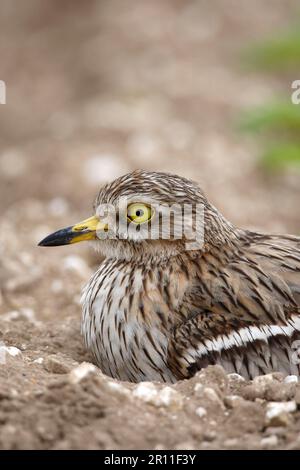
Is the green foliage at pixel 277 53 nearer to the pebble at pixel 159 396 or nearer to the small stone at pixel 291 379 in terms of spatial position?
the small stone at pixel 291 379

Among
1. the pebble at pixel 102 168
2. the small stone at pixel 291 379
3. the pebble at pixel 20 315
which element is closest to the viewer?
the small stone at pixel 291 379

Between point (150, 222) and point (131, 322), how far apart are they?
0.50m

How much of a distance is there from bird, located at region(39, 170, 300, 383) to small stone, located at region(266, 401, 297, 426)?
26.0 inches

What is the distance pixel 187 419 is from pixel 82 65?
354 inches

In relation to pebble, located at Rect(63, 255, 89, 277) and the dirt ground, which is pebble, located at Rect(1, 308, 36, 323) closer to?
the dirt ground

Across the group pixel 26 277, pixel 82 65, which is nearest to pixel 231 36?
pixel 82 65

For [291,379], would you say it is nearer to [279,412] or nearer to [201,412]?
[279,412]

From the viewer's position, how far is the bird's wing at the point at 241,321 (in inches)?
160

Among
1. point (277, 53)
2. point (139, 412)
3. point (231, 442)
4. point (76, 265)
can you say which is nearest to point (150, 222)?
point (139, 412)

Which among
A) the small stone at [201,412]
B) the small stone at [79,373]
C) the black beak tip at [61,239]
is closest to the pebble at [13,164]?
the black beak tip at [61,239]

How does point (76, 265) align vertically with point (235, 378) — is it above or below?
above

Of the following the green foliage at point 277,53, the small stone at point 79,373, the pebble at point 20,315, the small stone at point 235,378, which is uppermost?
the green foliage at point 277,53

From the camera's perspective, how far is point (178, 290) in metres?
4.27

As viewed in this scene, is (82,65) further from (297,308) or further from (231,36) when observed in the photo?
(297,308)
